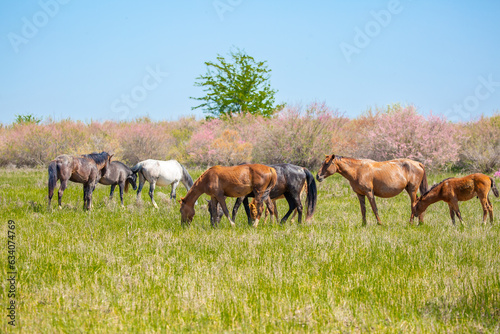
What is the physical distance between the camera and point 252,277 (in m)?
5.67

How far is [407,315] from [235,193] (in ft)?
16.7

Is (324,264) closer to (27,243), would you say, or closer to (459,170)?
(27,243)

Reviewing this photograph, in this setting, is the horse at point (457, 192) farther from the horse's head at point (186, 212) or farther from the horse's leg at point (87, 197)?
the horse's leg at point (87, 197)

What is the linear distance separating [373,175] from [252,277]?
505 centimetres

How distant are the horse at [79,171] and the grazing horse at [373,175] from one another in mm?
6368

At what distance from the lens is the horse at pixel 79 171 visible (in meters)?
11.4

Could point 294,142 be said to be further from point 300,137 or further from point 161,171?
point 161,171

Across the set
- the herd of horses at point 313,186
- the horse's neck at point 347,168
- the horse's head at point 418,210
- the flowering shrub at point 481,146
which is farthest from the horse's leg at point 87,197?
the flowering shrub at point 481,146

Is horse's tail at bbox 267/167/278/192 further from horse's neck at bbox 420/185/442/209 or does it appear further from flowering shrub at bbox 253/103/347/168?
flowering shrub at bbox 253/103/347/168

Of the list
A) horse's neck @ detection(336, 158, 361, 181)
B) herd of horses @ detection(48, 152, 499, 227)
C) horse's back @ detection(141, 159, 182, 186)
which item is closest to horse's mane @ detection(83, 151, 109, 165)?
herd of horses @ detection(48, 152, 499, 227)

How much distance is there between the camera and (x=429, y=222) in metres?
9.91

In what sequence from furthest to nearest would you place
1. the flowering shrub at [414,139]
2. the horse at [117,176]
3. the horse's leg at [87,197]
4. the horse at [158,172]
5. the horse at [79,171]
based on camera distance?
the flowering shrub at [414,139] → the horse at [158,172] → the horse at [117,176] → the horse's leg at [87,197] → the horse at [79,171]

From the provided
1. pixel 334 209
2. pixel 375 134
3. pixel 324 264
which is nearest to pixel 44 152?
pixel 375 134

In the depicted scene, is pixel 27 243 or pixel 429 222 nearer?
pixel 27 243
